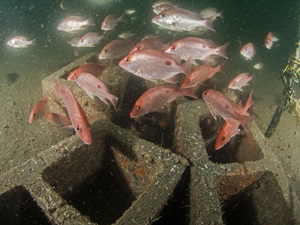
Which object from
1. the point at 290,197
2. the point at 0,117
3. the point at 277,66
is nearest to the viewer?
the point at 290,197

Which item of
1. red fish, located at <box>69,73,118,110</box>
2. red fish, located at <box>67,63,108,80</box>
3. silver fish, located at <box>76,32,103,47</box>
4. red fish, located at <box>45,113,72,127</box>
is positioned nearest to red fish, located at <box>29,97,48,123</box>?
red fish, located at <box>45,113,72,127</box>

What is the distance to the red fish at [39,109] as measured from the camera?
497cm

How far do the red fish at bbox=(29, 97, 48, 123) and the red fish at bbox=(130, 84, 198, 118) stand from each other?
7.48 feet

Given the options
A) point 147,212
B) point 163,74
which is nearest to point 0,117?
point 163,74

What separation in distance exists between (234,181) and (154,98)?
1649mm

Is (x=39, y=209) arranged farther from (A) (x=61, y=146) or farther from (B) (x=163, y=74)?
(B) (x=163, y=74)

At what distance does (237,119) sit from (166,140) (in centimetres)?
159

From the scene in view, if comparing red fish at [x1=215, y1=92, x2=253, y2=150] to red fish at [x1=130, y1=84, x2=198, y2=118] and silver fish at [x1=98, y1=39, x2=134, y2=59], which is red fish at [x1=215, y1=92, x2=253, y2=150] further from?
silver fish at [x1=98, y1=39, x2=134, y2=59]

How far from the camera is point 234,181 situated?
3.49 m

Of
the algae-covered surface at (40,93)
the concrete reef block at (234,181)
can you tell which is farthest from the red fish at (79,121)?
the algae-covered surface at (40,93)

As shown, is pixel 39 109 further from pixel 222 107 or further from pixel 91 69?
pixel 222 107

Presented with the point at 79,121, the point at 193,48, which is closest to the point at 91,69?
the point at 193,48

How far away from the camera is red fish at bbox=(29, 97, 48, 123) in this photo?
4.97 meters

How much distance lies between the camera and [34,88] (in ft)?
23.9
